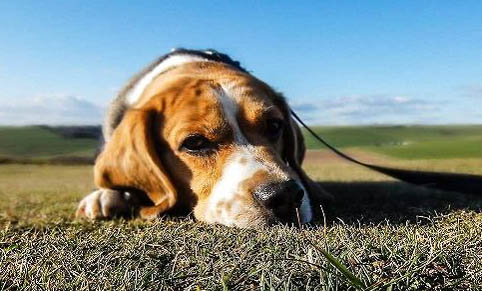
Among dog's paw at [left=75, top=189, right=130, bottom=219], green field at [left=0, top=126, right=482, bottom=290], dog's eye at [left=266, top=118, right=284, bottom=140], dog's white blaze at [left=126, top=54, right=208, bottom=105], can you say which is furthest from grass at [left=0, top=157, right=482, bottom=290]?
dog's white blaze at [left=126, top=54, right=208, bottom=105]

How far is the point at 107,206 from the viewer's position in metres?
3.87

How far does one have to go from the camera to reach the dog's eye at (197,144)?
3.60 m

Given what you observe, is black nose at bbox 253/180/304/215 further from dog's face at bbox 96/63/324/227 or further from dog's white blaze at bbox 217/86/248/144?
dog's white blaze at bbox 217/86/248/144

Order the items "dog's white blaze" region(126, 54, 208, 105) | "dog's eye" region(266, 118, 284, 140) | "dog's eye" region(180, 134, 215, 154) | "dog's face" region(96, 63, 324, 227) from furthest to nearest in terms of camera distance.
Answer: "dog's white blaze" region(126, 54, 208, 105) → "dog's eye" region(266, 118, 284, 140) → "dog's eye" region(180, 134, 215, 154) → "dog's face" region(96, 63, 324, 227)

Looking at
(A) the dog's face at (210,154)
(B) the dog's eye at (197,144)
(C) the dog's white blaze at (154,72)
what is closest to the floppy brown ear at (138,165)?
(A) the dog's face at (210,154)

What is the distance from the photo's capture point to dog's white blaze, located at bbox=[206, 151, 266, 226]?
3102 mm

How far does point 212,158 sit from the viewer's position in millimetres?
3564

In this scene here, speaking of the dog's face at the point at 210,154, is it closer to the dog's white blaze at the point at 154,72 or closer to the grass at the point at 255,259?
the grass at the point at 255,259

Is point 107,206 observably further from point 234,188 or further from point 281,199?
point 281,199

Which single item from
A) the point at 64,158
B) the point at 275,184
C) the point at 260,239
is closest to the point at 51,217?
the point at 275,184

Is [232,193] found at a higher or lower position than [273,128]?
lower

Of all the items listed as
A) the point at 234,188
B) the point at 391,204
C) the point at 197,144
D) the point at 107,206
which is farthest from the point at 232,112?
the point at 391,204

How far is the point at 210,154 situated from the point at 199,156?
70 millimetres

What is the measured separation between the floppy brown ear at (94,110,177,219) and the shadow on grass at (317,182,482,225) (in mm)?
1005
